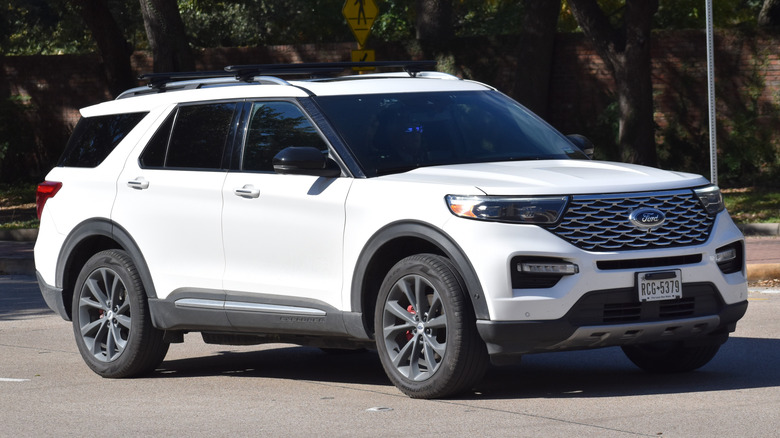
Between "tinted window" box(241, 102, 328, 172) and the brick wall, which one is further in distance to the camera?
the brick wall

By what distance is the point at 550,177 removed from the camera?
722 cm

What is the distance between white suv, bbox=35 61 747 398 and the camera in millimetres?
6973

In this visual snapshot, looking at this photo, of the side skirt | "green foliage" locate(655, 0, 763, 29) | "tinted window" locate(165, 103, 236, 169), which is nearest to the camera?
the side skirt

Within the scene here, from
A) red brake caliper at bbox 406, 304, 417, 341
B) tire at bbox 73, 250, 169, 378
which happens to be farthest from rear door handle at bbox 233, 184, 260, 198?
red brake caliper at bbox 406, 304, 417, 341

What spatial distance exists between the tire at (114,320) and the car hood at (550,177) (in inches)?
84.9

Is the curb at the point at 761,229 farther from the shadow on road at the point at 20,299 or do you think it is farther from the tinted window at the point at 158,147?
the tinted window at the point at 158,147

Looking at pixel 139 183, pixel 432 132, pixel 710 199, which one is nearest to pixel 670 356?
pixel 710 199

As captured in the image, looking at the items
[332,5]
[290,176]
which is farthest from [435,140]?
[332,5]

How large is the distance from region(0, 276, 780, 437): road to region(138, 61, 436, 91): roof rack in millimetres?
1963

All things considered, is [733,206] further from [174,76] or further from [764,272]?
[174,76]

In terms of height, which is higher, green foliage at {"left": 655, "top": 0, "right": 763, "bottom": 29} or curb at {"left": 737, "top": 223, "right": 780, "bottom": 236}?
green foliage at {"left": 655, "top": 0, "right": 763, "bottom": 29}

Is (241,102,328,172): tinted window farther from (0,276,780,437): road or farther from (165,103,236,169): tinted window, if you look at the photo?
(0,276,780,437): road

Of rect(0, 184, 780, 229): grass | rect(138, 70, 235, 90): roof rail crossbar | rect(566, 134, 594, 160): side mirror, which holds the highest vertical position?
rect(138, 70, 235, 90): roof rail crossbar

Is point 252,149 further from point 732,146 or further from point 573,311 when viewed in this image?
point 732,146
